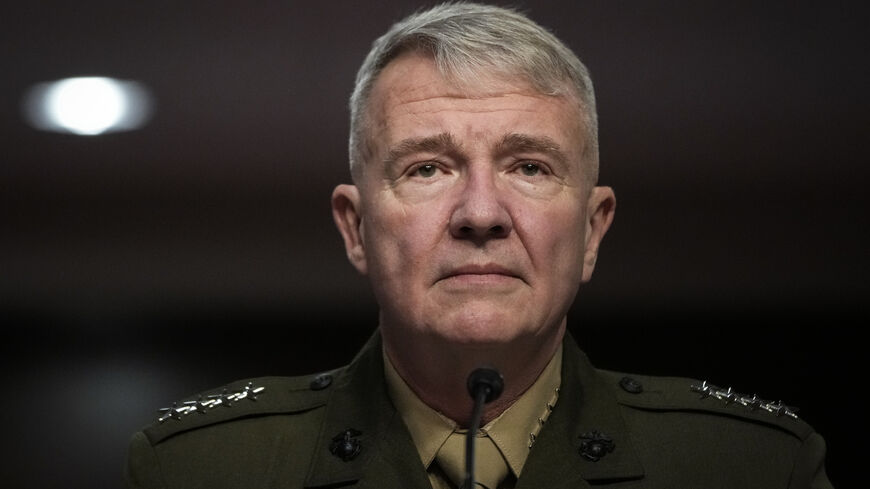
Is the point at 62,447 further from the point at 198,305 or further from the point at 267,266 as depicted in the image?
the point at 267,266

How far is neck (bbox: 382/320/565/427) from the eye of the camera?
1.82m

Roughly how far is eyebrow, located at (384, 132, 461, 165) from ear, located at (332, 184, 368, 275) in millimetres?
137

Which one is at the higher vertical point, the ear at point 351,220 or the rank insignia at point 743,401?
the ear at point 351,220

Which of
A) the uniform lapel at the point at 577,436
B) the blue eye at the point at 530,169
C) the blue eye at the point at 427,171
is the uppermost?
the blue eye at the point at 427,171

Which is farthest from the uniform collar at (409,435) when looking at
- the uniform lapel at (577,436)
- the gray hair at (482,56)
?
the gray hair at (482,56)

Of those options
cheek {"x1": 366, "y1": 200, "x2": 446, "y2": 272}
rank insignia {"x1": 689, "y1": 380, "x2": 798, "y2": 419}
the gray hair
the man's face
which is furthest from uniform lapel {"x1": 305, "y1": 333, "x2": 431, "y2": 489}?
rank insignia {"x1": 689, "y1": 380, "x2": 798, "y2": 419}

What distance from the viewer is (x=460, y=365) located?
184 centimetres

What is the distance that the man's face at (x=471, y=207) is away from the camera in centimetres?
178

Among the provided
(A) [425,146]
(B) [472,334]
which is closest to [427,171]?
(A) [425,146]

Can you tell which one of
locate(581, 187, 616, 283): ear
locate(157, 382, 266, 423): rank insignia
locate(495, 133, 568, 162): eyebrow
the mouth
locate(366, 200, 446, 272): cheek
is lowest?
locate(157, 382, 266, 423): rank insignia

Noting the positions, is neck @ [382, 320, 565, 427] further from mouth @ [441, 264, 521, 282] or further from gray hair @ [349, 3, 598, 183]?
gray hair @ [349, 3, 598, 183]

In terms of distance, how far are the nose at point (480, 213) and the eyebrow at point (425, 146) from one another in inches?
2.3

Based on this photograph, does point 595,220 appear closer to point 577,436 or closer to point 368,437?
point 577,436

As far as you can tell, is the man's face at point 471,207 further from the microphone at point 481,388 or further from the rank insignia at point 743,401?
the rank insignia at point 743,401
